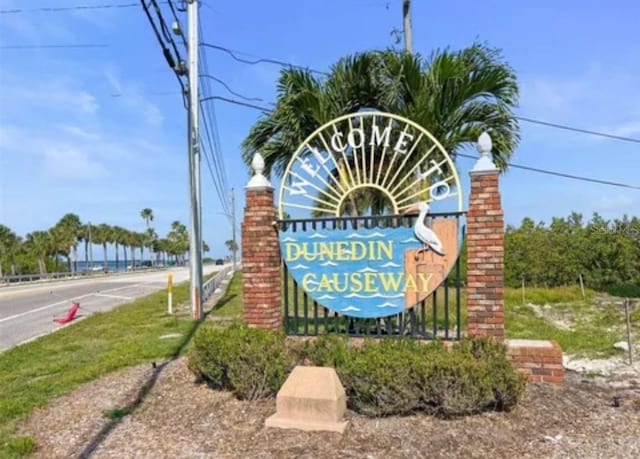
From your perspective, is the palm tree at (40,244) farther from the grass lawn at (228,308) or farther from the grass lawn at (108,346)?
the grass lawn at (108,346)

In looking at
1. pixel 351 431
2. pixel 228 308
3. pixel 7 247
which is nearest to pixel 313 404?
pixel 351 431

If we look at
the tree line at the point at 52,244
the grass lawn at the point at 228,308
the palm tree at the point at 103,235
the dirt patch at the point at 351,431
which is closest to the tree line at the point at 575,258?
the grass lawn at the point at 228,308

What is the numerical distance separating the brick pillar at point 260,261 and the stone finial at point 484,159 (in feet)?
8.25

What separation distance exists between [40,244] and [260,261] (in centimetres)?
6702

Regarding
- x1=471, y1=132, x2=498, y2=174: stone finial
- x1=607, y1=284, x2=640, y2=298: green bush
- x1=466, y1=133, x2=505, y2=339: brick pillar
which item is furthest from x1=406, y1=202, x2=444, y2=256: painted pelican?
x1=607, y1=284, x2=640, y2=298: green bush

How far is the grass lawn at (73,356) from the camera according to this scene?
542cm

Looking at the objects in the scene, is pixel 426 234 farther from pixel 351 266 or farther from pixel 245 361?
pixel 245 361

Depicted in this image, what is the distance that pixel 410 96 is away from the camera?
29.8 feet

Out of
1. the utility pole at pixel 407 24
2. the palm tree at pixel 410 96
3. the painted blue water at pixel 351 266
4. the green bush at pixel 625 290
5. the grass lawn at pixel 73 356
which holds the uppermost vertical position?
the utility pole at pixel 407 24

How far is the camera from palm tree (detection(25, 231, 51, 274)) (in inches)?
2498

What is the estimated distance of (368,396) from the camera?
462cm

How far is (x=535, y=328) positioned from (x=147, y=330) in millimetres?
8043

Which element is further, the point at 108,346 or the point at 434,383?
the point at 108,346

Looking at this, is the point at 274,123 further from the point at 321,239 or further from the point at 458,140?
the point at 321,239
